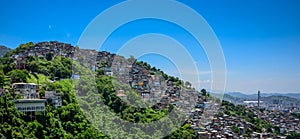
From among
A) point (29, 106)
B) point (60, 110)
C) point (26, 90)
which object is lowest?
point (60, 110)

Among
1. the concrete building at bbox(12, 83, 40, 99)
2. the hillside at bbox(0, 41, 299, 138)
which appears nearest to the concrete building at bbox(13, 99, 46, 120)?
the hillside at bbox(0, 41, 299, 138)

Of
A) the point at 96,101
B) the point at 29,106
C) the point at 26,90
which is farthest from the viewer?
the point at 96,101

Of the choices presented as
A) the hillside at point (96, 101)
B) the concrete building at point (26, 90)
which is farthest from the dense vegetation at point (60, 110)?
the concrete building at point (26, 90)

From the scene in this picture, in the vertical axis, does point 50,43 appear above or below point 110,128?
above

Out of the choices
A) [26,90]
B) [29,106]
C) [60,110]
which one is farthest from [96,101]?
[29,106]

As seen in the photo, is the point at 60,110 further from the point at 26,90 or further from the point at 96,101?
the point at 96,101

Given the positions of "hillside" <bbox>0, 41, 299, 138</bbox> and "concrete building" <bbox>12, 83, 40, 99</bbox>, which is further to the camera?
"concrete building" <bbox>12, 83, 40, 99</bbox>

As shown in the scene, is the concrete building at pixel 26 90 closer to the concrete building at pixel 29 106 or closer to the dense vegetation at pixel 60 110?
the dense vegetation at pixel 60 110

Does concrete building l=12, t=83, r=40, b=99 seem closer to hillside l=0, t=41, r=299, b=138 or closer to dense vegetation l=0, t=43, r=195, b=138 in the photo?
hillside l=0, t=41, r=299, b=138

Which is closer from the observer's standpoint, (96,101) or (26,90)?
(26,90)

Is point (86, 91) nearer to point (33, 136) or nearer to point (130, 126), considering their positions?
point (130, 126)

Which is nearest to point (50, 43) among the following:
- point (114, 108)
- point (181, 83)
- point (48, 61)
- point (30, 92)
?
point (48, 61)
